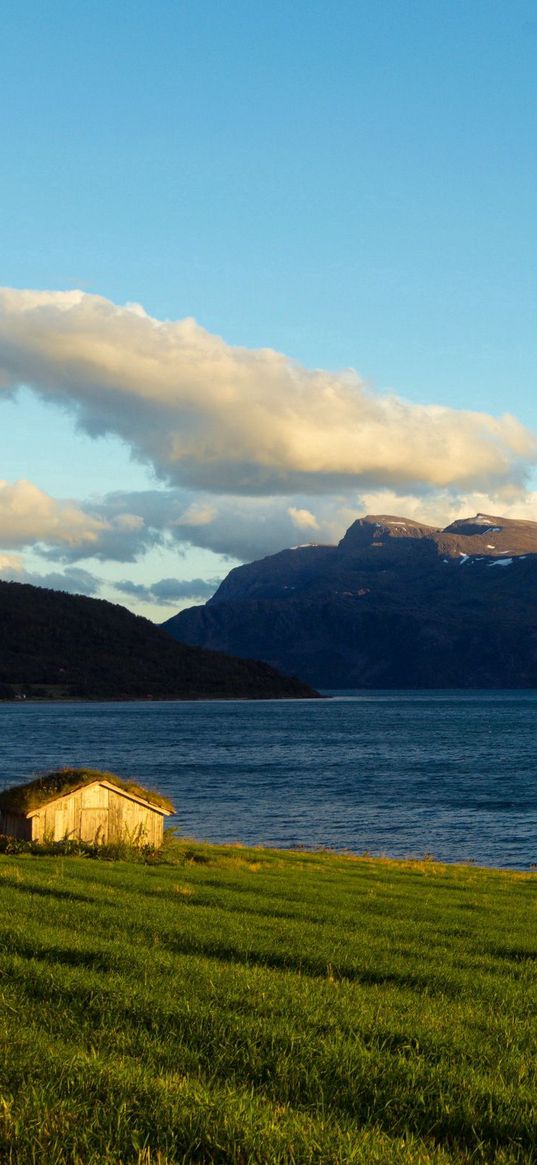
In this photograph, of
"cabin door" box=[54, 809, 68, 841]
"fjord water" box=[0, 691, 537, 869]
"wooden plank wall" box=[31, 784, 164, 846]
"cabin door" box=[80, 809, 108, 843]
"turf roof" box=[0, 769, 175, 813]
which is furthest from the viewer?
"fjord water" box=[0, 691, 537, 869]

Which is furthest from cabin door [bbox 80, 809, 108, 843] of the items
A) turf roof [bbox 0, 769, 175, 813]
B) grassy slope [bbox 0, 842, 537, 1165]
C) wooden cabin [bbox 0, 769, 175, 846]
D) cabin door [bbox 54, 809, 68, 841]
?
grassy slope [bbox 0, 842, 537, 1165]

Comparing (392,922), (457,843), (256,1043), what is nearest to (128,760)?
(457,843)

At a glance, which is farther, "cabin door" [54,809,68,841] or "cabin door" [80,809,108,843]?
"cabin door" [80,809,108,843]

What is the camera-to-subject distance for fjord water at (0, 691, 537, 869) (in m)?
57.2

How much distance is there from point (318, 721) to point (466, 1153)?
194 meters

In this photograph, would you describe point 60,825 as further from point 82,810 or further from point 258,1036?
point 258,1036

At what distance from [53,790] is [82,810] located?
121 cm

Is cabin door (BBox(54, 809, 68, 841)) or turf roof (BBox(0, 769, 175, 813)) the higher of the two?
turf roof (BBox(0, 769, 175, 813))

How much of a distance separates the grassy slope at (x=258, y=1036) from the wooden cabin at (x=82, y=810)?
12.7m

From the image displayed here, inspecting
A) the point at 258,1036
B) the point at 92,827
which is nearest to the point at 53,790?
the point at 92,827

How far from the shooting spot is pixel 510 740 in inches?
5615

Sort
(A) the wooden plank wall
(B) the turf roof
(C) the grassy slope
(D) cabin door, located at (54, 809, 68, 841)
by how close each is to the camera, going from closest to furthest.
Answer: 1. (C) the grassy slope
2. (B) the turf roof
3. (A) the wooden plank wall
4. (D) cabin door, located at (54, 809, 68, 841)

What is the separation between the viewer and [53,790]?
1267 inches

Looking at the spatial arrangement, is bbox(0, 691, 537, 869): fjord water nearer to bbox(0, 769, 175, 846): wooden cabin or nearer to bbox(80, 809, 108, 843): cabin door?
bbox(0, 769, 175, 846): wooden cabin
